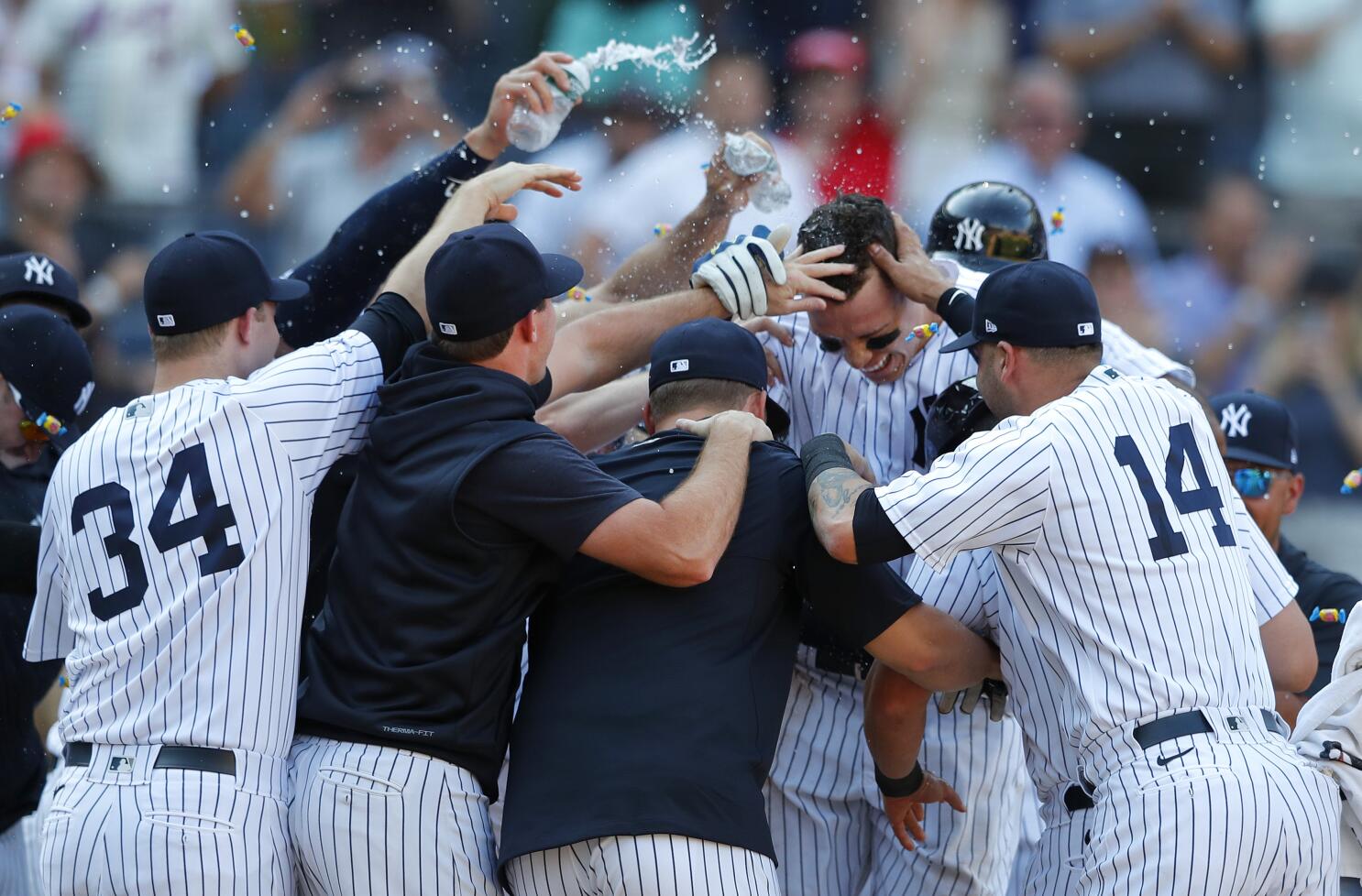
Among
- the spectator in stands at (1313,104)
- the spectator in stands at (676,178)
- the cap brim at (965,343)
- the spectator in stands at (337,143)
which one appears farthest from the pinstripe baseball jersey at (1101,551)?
the spectator in stands at (1313,104)

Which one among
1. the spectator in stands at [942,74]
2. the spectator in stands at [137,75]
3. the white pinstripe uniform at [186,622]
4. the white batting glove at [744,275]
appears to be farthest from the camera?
the spectator in stands at [137,75]

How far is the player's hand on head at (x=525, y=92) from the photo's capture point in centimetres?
412

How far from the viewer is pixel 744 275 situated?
12.7ft

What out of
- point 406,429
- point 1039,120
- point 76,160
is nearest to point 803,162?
point 1039,120

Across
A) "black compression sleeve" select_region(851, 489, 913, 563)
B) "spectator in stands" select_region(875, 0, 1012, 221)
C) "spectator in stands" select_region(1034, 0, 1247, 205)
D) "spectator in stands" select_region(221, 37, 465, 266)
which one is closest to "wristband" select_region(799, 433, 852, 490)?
"black compression sleeve" select_region(851, 489, 913, 563)

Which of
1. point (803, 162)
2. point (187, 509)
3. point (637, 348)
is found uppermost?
point (803, 162)

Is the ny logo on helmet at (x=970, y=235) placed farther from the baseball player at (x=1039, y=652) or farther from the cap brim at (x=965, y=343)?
the cap brim at (x=965, y=343)

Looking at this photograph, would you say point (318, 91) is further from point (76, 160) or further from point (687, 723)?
point (687, 723)

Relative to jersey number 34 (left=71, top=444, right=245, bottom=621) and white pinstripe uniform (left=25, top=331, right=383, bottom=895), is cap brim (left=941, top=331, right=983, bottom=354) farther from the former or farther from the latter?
jersey number 34 (left=71, top=444, right=245, bottom=621)

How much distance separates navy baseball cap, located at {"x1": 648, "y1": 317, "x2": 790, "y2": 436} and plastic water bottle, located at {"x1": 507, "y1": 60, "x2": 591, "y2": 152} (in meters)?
1.01

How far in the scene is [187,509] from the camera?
309 centimetres

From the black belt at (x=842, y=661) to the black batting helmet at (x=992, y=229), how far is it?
1.18 m

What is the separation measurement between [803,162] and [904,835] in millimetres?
3056

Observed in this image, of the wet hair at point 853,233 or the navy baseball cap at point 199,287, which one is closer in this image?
the navy baseball cap at point 199,287
